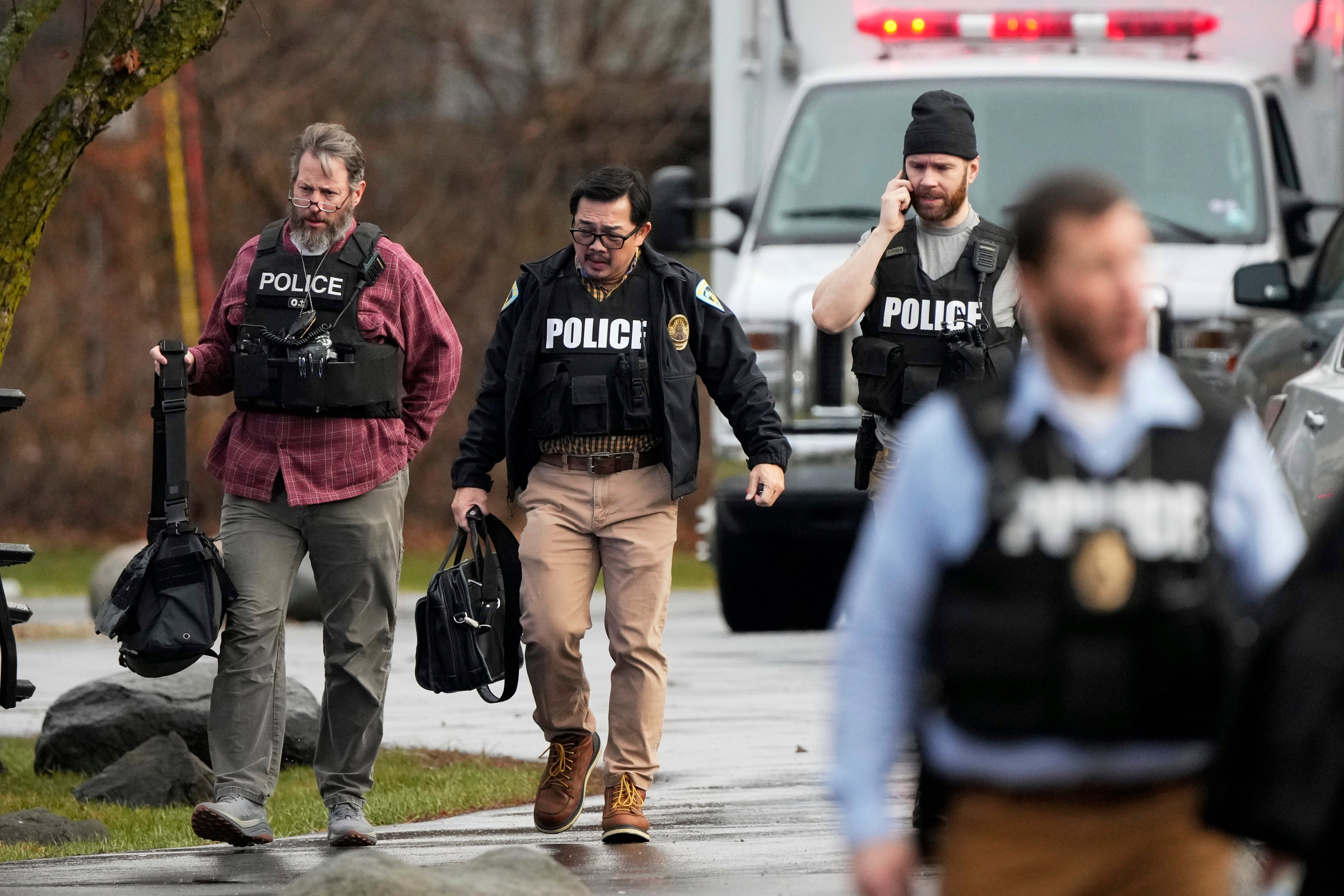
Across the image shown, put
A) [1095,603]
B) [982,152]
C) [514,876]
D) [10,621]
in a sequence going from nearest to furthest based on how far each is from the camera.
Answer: [1095,603] → [514,876] → [10,621] → [982,152]

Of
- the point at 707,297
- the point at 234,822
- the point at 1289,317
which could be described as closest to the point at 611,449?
the point at 707,297

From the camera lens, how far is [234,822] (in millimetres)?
6156

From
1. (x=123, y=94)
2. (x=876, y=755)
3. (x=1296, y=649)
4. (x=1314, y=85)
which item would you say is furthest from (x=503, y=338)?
(x=1314, y=85)

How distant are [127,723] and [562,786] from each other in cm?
260

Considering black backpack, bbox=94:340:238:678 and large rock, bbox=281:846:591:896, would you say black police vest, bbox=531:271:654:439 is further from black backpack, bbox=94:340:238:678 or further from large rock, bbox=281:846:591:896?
large rock, bbox=281:846:591:896

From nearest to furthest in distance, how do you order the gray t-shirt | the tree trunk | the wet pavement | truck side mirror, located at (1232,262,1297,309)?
the wet pavement < the gray t-shirt < the tree trunk < truck side mirror, located at (1232,262,1297,309)

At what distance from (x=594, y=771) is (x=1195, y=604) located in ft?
17.4

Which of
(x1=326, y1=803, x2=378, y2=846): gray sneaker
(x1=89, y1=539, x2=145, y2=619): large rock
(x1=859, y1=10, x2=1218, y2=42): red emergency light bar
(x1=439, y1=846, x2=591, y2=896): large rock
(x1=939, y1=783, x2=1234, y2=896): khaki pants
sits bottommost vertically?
(x1=89, y1=539, x2=145, y2=619): large rock

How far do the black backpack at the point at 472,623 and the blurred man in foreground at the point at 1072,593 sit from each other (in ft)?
11.9

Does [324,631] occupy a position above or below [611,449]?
below

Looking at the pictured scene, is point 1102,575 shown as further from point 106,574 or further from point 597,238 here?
point 106,574

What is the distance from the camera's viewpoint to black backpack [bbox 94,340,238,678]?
6164 mm

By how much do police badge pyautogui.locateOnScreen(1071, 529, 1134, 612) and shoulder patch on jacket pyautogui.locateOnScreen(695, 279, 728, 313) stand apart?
3762 mm

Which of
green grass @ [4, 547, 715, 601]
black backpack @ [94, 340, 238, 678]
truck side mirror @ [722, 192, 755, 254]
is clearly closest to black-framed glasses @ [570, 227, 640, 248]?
black backpack @ [94, 340, 238, 678]
